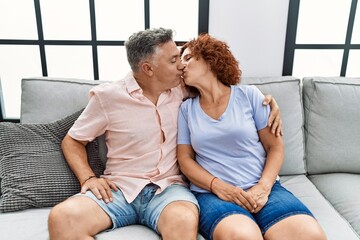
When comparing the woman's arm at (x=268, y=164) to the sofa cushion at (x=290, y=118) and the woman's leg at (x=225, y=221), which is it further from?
the sofa cushion at (x=290, y=118)

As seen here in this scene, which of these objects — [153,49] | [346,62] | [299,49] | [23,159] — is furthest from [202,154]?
[346,62]

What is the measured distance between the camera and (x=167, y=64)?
1.48 m

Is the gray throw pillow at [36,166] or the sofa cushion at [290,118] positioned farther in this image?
the sofa cushion at [290,118]

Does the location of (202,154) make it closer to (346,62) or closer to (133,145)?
(133,145)

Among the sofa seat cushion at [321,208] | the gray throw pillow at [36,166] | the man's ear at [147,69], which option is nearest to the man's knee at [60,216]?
the gray throw pillow at [36,166]

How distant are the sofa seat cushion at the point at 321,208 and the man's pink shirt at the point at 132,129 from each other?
1.89 ft

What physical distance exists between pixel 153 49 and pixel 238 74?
0.41 metres

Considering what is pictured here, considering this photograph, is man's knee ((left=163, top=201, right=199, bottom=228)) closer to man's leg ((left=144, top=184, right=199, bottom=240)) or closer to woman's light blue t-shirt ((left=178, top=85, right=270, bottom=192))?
man's leg ((left=144, top=184, right=199, bottom=240))

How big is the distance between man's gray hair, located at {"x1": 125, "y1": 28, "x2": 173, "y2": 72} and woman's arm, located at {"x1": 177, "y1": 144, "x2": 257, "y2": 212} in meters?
0.43

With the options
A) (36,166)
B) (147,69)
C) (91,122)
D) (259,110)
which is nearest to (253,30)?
(259,110)

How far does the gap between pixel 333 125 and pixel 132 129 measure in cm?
106

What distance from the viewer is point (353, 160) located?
5.85 ft

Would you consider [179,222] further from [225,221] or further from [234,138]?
[234,138]

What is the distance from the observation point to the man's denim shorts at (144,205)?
4.45 ft
